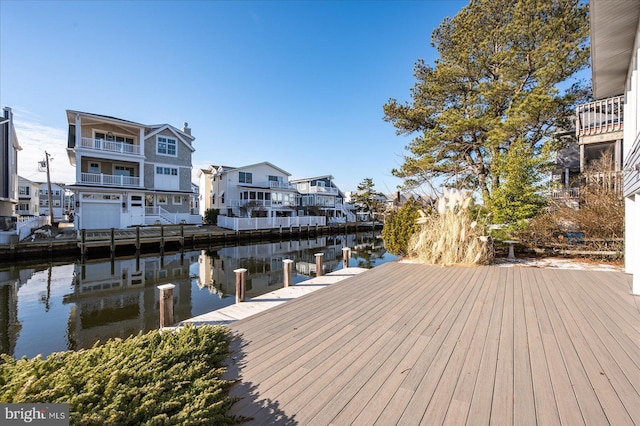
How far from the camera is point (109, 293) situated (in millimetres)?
8695

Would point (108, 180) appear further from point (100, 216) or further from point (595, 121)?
point (595, 121)

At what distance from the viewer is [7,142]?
19094 millimetres

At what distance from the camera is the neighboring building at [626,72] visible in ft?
13.9

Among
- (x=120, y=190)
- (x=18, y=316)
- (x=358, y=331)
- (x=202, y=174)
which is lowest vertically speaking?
(x=18, y=316)

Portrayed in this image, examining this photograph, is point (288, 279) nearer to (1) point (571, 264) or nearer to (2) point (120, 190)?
(1) point (571, 264)

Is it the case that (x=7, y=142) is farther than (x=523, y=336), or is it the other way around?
(x=7, y=142)

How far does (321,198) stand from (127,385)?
117 ft

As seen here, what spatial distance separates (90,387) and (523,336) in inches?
166

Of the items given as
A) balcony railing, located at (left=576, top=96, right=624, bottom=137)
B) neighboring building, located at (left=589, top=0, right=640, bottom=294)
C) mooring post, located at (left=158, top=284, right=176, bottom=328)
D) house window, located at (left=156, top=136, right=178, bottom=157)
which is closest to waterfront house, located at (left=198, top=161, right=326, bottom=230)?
house window, located at (left=156, top=136, right=178, bottom=157)

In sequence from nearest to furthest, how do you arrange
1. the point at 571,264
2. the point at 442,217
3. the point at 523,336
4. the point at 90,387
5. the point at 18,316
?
the point at 90,387 < the point at 523,336 < the point at 18,316 < the point at 571,264 < the point at 442,217

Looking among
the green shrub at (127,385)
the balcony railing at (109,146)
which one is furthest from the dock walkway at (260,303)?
the balcony railing at (109,146)

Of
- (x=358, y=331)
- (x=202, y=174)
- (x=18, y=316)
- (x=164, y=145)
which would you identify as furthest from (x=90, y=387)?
(x=202, y=174)

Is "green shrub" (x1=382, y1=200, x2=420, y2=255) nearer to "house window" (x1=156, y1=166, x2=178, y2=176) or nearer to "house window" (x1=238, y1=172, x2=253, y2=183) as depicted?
"house window" (x1=156, y1=166, x2=178, y2=176)

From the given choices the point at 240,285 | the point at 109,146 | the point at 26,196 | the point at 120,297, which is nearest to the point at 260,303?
the point at 240,285
